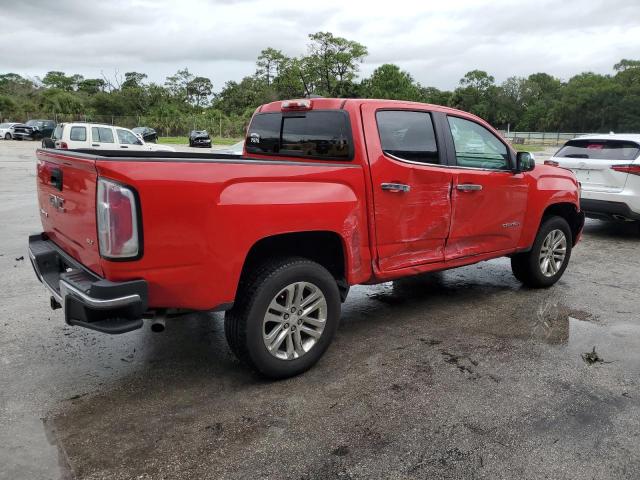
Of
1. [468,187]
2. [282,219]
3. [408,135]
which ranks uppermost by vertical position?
[408,135]

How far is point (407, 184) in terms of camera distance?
161 inches

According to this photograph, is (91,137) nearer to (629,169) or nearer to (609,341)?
(629,169)

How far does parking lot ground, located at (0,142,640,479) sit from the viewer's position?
8.88 feet

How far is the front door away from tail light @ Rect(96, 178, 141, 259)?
2.70m

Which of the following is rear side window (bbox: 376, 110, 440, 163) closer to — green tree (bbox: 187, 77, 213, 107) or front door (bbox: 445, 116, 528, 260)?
front door (bbox: 445, 116, 528, 260)

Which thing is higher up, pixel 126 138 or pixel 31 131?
pixel 31 131

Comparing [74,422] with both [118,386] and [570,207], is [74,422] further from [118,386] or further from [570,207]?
[570,207]

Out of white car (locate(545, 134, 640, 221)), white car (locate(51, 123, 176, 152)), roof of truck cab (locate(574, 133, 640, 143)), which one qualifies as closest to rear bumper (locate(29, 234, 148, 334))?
white car (locate(545, 134, 640, 221))

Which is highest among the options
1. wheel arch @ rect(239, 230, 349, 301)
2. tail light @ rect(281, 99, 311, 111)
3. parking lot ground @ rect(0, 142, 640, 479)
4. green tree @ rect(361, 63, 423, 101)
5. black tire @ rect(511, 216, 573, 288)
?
green tree @ rect(361, 63, 423, 101)

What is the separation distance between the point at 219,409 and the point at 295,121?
7.84 feet

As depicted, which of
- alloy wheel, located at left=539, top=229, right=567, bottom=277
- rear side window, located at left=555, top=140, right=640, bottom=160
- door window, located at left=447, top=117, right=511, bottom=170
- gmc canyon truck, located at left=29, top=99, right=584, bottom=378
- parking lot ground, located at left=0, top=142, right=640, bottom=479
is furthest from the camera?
rear side window, located at left=555, top=140, right=640, bottom=160

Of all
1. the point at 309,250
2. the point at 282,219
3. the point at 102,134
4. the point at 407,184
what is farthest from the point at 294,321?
the point at 102,134

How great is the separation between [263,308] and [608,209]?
6838mm

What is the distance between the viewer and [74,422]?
303 centimetres
